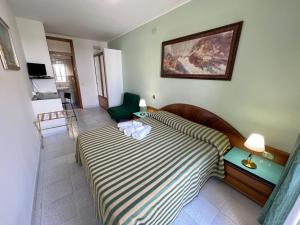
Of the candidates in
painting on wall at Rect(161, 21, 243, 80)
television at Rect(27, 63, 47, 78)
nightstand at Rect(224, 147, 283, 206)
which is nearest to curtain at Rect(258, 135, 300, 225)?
nightstand at Rect(224, 147, 283, 206)

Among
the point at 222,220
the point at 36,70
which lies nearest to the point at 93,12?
the point at 36,70

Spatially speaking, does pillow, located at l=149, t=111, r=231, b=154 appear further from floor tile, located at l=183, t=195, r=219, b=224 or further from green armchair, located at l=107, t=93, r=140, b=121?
green armchair, located at l=107, t=93, r=140, b=121

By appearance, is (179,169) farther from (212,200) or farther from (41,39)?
(41,39)

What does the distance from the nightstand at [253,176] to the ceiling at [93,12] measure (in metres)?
2.48

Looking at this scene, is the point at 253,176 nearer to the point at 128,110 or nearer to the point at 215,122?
the point at 215,122

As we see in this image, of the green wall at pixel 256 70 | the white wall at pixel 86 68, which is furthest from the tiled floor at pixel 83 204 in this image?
the white wall at pixel 86 68

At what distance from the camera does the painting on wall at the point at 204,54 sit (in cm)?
168

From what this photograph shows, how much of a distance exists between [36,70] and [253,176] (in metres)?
4.62

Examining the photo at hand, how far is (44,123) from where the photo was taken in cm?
304

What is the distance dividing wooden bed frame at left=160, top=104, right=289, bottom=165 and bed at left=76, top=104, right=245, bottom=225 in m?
0.01

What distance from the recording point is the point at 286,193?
97cm

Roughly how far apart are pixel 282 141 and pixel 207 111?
0.91 metres

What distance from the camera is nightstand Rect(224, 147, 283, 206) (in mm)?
1330

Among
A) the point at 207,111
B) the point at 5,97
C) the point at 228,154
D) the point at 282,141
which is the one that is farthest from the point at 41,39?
the point at 282,141
